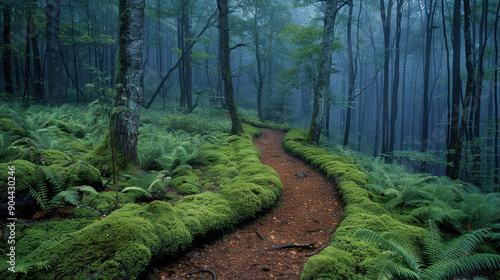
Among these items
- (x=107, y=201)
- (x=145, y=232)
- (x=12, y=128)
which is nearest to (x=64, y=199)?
(x=107, y=201)

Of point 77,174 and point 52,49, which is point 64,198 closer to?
point 77,174

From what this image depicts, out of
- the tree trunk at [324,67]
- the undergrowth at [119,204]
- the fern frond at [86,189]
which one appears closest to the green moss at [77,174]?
the undergrowth at [119,204]

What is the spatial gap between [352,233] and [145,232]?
277cm

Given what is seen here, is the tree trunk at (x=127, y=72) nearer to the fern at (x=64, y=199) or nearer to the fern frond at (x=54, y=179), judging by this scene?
the fern frond at (x=54, y=179)

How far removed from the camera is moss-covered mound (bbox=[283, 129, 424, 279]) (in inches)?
89.7

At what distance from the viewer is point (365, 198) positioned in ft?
13.8

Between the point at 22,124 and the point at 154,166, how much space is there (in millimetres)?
3163

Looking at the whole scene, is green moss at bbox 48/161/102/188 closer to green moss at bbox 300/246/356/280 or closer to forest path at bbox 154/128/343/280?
forest path at bbox 154/128/343/280

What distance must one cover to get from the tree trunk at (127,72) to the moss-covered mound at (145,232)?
5.29 ft

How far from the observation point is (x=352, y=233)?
302 centimetres

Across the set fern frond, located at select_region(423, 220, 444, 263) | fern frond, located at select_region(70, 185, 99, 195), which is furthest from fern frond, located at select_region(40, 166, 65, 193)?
fern frond, located at select_region(423, 220, 444, 263)

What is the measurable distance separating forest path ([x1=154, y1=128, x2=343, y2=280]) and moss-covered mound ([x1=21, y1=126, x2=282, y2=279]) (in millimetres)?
205

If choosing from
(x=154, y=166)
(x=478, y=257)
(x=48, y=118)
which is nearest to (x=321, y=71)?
(x=154, y=166)

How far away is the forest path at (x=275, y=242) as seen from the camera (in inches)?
98.6
